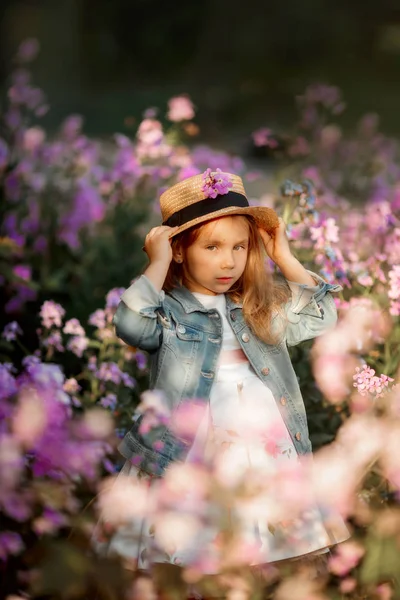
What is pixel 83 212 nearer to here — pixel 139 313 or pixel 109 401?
pixel 109 401

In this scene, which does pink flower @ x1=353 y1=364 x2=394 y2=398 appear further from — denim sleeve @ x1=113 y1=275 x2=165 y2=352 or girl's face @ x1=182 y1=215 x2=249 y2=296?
denim sleeve @ x1=113 y1=275 x2=165 y2=352

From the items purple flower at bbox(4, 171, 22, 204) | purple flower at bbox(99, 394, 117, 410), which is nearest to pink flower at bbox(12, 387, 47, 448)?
purple flower at bbox(99, 394, 117, 410)

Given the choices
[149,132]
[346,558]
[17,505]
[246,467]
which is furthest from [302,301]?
[149,132]

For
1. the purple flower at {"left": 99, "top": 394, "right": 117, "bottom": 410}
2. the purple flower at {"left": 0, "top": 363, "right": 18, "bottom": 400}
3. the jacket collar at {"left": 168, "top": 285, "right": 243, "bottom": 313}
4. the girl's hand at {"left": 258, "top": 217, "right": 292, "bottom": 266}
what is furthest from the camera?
the purple flower at {"left": 99, "top": 394, "right": 117, "bottom": 410}

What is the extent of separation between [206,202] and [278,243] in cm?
27

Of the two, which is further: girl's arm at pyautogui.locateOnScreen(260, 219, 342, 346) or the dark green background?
the dark green background

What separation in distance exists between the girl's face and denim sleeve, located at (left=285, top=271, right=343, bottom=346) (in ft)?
0.66

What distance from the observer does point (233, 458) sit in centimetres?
223

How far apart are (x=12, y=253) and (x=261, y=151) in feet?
20.9

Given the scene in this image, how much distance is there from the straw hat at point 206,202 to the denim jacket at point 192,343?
7.8 inches

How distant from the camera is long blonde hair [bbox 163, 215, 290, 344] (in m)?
2.37

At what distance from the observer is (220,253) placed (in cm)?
228

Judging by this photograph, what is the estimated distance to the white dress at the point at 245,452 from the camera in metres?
2.15

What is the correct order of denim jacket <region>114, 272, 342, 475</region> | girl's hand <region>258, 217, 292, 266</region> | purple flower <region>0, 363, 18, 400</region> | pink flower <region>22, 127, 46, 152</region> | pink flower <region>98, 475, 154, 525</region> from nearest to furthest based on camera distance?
purple flower <region>0, 363, 18, 400</region> → pink flower <region>98, 475, 154, 525</region> → denim jacket <region>114, 272, 342, 475</region> → girl's hand <region>258, 217, 292, 266</region> → pink flower <region>22, 127, 46, 152</region>
